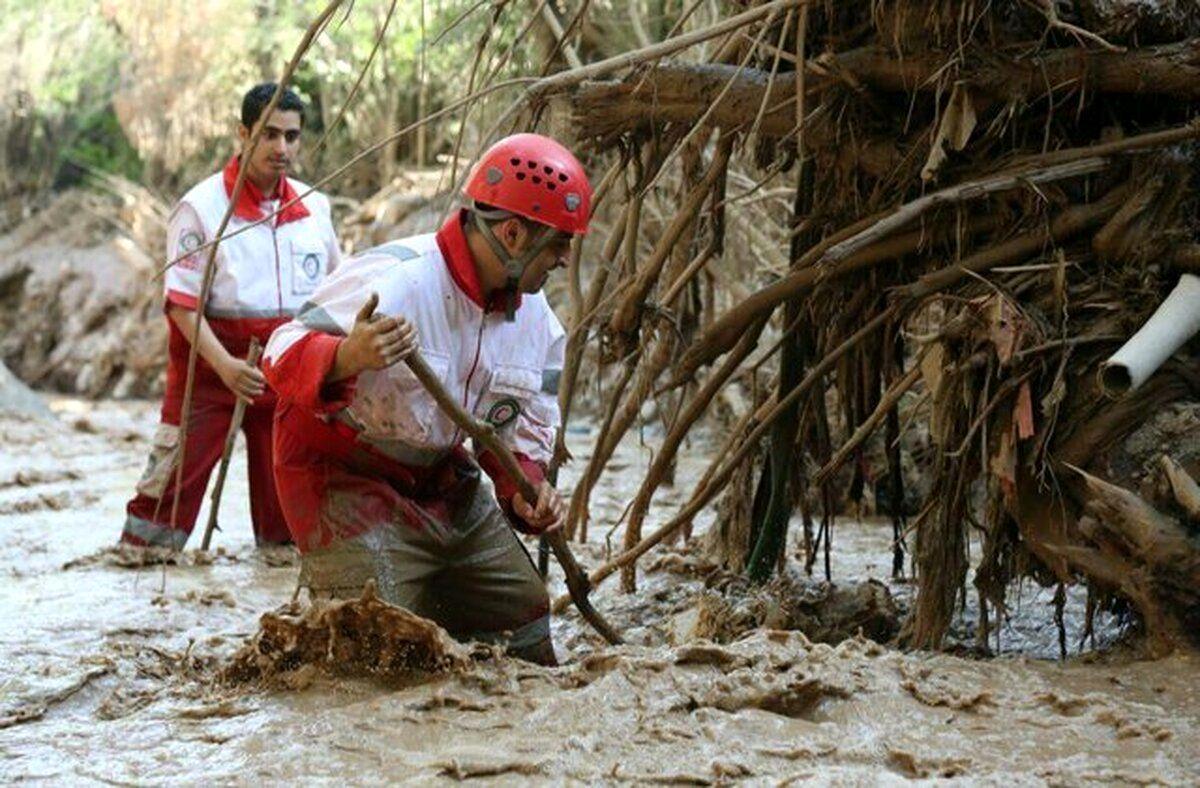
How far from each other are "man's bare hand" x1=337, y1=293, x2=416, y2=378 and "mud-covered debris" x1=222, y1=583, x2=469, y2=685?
1.71 feet

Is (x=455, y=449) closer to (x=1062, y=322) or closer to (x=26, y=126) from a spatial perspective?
(x=1062, y=322)

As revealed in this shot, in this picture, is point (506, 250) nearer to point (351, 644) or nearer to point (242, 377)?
point (351, 644)

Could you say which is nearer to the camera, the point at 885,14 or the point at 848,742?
the point at 848,742

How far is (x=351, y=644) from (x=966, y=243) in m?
1.89

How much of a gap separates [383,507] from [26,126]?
42.3 ft

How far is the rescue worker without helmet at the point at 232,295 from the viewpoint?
19.1ft

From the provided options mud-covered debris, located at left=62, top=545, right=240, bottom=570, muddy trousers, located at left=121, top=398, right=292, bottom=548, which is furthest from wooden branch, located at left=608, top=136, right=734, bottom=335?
mud-covered debris, located at left=62, top=545, right=240, bottom=570

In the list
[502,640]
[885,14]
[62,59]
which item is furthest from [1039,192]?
[62,59]

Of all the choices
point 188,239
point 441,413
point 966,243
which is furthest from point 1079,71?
point 188,239

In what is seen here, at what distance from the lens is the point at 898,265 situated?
460 cm

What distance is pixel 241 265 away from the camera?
5.90 meters

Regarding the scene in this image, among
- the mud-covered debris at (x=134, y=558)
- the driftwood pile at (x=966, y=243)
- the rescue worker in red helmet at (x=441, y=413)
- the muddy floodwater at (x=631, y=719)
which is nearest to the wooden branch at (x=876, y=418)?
A: the driftwood pile at (x=966, y=243)

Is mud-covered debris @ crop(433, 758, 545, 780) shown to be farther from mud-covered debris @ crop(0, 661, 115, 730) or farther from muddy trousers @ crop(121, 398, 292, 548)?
muddy trousers @ crop(121, 398, 292, 548)

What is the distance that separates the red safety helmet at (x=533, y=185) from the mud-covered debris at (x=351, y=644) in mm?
929
